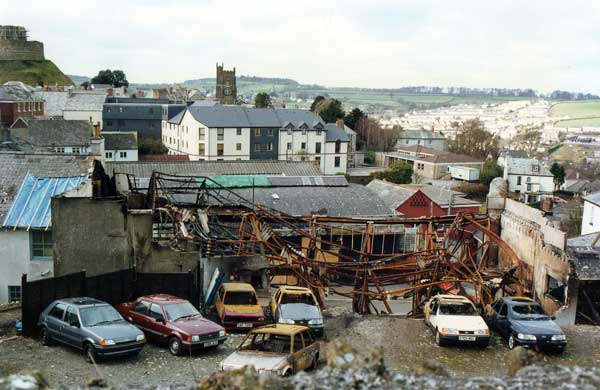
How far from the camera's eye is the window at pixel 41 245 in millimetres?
22438

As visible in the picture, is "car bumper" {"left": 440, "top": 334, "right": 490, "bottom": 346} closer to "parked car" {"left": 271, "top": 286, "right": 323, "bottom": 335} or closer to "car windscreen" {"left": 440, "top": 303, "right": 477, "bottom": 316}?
"car windscreen" {"left": 440, "top": 303, "right": 477, "bottom": 316}

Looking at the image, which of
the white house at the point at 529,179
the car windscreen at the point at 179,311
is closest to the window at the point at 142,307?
the car windscreen at the point at 179,311

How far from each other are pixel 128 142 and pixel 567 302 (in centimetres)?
6134

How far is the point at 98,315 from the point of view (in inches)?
616

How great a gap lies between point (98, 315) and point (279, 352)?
15.6 feet

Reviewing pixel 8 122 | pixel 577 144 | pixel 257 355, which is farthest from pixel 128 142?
pixel 577 144

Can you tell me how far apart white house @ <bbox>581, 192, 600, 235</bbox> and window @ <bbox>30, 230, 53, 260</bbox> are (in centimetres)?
3227

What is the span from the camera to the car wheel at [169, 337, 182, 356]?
1576 cm

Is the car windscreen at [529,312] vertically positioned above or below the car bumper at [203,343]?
above

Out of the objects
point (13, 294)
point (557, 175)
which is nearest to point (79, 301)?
point (13, 294)

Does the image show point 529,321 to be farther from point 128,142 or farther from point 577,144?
point 577,144

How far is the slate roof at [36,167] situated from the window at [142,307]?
9.01 m

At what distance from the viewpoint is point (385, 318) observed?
2083 centimetres

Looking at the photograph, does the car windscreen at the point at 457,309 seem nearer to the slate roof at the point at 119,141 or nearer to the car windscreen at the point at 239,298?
the car windscreen at the point at 239,298
